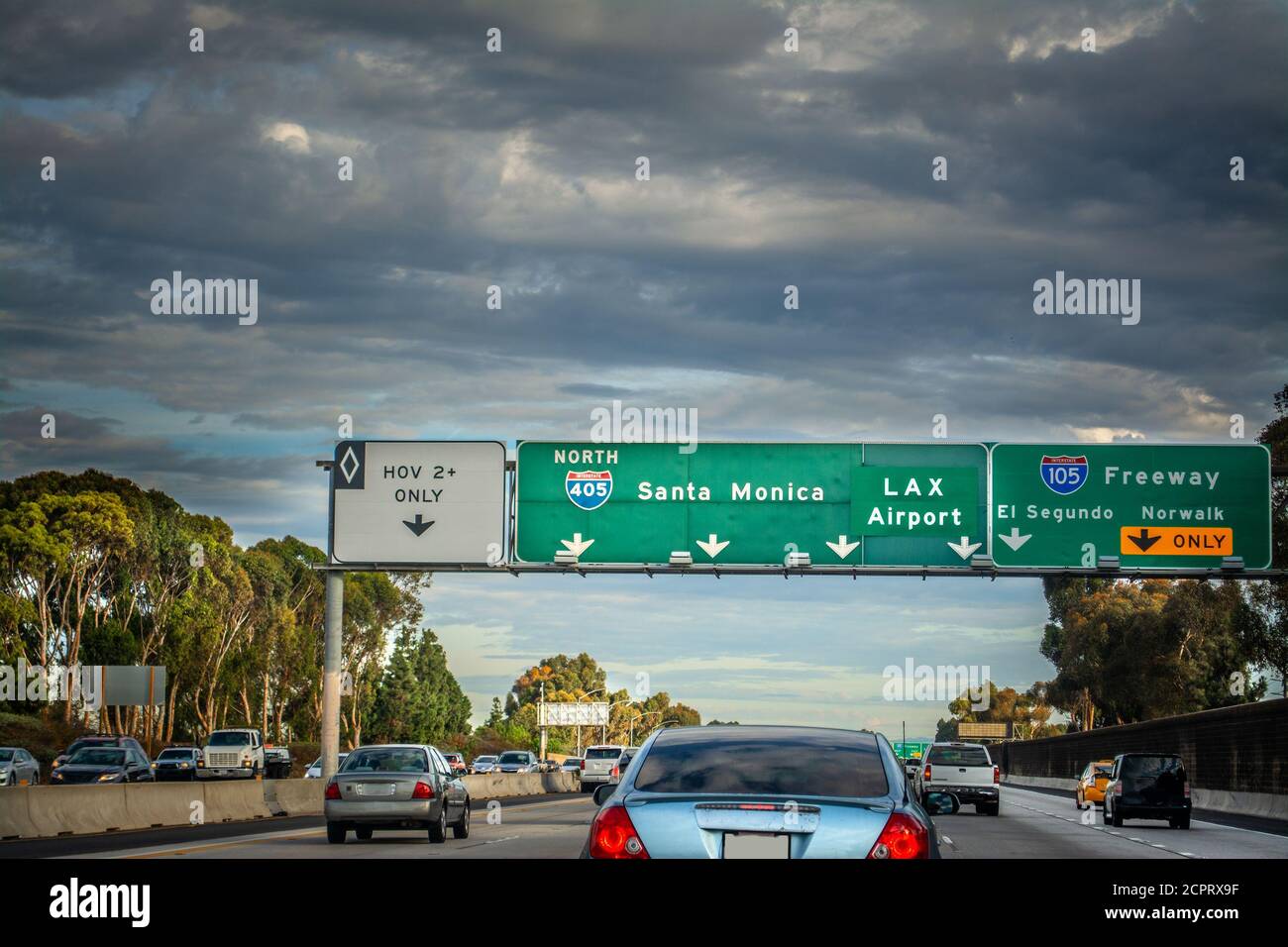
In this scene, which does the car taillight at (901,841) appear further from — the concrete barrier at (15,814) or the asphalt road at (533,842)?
the concrete barrier at (15,814)

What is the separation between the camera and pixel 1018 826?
1371 inches

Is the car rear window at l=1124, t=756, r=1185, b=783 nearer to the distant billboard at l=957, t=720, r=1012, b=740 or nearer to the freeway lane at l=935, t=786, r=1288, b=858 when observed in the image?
the freeway lane at l=935, t=786, r=1288, b=858

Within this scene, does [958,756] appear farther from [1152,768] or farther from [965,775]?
[1152,768]

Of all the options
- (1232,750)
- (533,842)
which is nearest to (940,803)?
(533,842)

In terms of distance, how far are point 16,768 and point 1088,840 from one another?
30031 mm

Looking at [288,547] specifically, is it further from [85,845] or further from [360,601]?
[85,845]

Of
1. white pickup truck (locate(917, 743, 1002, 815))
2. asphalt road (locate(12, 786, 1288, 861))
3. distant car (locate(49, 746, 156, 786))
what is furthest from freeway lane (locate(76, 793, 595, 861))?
distant car (locate(49, 746, 156, 786))

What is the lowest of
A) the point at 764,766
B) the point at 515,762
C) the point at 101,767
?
the point at 515,762

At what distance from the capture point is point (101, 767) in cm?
4481

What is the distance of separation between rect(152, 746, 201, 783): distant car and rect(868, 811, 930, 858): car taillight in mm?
54267

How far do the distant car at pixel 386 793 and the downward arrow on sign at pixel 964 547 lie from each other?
16.0 m

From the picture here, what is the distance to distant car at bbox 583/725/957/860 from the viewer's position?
898 centimetres

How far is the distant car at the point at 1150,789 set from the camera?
36000 mm
